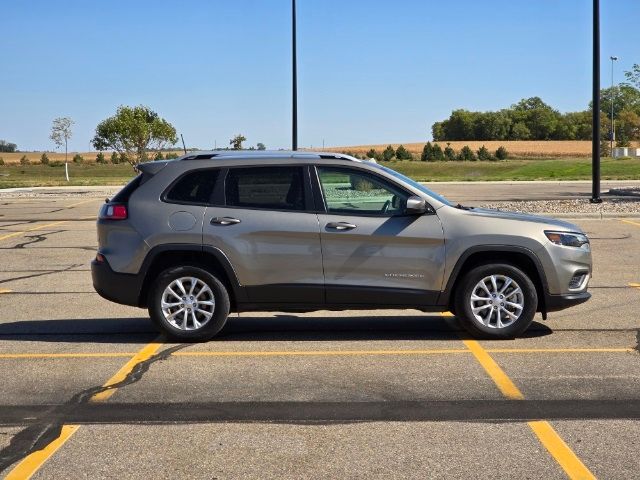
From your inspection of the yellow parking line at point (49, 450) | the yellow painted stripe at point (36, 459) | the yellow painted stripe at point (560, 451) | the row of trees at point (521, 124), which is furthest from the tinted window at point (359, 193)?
the row of trees at point (521, 124)

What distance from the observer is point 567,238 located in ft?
28.9

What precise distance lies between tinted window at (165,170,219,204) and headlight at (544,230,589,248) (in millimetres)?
3101

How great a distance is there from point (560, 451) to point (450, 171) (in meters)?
73.8

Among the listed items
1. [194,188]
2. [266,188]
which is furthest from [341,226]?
[194,188]

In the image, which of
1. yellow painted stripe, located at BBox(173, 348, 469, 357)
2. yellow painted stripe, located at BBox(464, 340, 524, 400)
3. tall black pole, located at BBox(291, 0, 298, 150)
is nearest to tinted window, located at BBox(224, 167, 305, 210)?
yellow painted stripe, located at BBox(173, 348, 469, 357)

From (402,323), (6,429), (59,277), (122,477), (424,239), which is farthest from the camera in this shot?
(59,277)

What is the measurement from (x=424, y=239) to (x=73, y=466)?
428 centimetres

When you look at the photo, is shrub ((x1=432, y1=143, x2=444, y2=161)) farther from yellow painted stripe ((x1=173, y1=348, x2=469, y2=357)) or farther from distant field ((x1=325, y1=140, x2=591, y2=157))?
yellow painted stripe ((x1=173, y1=348, x2=469, y2=357))

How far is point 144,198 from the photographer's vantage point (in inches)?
347

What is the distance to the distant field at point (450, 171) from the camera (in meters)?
60.2

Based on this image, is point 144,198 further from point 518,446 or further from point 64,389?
point 518,446

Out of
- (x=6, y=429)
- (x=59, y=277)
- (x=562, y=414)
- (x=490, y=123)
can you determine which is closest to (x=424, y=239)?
(x=562, y=414)

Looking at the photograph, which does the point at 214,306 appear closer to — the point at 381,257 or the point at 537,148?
the point at 381,257

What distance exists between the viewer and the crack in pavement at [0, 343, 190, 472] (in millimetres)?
5395
